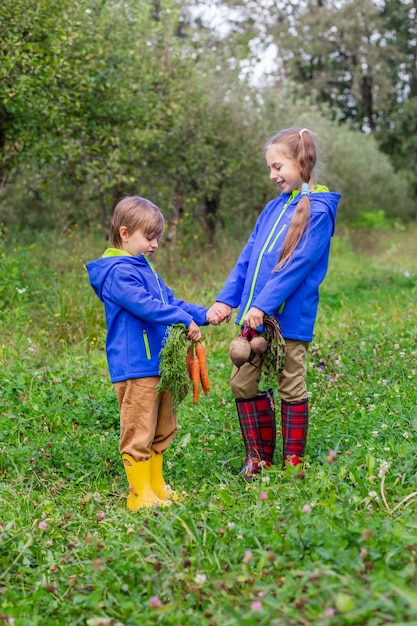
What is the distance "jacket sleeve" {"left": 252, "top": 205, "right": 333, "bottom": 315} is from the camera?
160 inches

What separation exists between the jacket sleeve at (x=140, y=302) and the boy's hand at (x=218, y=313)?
28 centimetres

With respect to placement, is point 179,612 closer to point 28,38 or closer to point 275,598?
point 275,598

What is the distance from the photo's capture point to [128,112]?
1117 centimetres

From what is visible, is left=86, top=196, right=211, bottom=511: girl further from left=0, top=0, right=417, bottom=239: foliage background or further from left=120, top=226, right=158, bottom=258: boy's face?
left=0, top=0, right=417, bottom=239: foliage background

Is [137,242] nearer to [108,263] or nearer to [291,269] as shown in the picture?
[108,263]

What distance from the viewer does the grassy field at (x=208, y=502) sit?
2.51 metres

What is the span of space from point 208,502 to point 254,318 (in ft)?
4.01

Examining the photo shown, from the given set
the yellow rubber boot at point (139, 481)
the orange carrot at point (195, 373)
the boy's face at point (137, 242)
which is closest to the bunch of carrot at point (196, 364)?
the orange carrot at point (195, 373)

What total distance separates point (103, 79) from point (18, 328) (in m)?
4.78

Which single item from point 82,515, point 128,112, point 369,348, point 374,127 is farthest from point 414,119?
point 82,515

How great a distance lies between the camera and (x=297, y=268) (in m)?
4.09

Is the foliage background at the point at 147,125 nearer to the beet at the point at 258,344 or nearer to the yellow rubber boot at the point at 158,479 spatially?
the beet at the point at 258,344

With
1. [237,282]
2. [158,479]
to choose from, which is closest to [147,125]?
[237,282]

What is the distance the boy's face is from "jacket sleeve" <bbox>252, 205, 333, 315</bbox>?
67 centimetres
